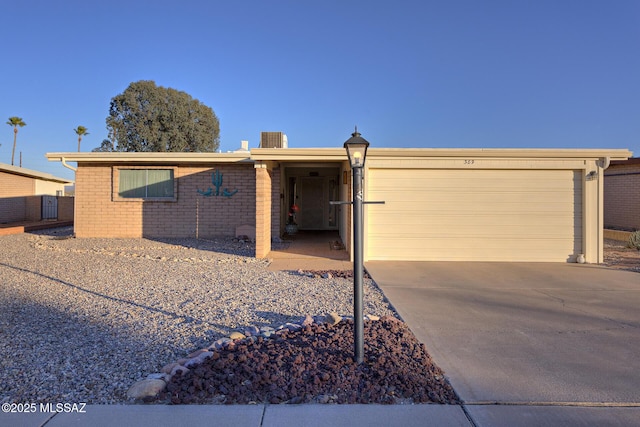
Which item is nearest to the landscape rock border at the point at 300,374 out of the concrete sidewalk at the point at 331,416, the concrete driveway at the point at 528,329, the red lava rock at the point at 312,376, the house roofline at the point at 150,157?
the red lava rock at the point at 312,376

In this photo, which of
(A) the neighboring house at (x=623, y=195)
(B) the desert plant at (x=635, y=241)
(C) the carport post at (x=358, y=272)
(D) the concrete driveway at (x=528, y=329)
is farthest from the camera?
(A) the neighboring house at (x=623, y=195)

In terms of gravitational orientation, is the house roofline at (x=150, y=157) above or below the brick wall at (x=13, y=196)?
above

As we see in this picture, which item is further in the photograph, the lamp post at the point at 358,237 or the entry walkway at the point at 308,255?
the entry walkway at the point at 308,255

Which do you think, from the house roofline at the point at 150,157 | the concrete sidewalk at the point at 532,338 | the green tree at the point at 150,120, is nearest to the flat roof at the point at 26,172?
the green tree at the point at 150,120

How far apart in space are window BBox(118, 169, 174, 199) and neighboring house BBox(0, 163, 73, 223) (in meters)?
9.62

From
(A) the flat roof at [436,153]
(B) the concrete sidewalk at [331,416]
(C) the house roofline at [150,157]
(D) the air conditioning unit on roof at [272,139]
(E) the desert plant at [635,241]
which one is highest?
(D) the air conditioning unit on roof at [272,139]

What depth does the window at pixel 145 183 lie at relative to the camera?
13.5m

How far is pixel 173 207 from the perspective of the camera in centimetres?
1348

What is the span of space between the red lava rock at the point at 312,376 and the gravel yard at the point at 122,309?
1.92 ft

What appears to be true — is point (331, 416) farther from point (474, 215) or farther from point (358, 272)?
point (474, 215)

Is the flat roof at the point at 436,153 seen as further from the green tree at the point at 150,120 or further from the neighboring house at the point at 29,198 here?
the green tree at the point at 150,120

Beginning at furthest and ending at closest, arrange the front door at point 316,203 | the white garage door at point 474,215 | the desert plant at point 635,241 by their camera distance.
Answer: the front door at point 316,203, the desert plant at point 635,241, the white garage door at point 474,215

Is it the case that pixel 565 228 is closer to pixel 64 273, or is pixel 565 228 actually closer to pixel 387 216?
pixel 387 216

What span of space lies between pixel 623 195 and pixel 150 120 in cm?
2986
